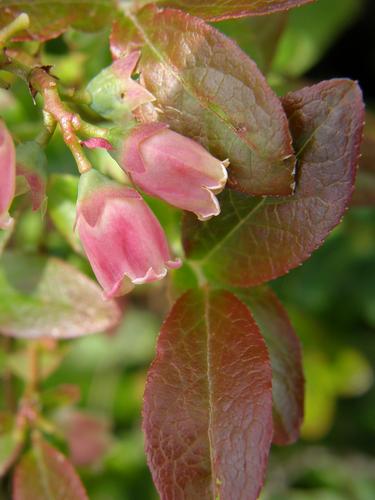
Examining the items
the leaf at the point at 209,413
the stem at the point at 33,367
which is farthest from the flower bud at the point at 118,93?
the stem at the point at 33,367

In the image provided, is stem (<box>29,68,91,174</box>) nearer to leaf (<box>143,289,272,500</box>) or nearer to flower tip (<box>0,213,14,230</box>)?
flower tip (<box>0,213,14,230</box>)

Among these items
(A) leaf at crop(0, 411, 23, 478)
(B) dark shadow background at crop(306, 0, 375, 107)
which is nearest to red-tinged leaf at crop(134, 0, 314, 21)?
(A) leaf at crop(0, 411, 23, 478)

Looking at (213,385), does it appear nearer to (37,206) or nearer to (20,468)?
(37,206)

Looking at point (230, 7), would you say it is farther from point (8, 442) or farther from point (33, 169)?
point (8, 442)

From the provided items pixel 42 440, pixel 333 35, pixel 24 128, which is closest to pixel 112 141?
pixel 24 128

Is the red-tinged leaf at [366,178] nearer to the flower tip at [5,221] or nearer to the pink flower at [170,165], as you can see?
the pink flower at [170,165]

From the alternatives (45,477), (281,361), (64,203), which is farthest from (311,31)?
(45,477)

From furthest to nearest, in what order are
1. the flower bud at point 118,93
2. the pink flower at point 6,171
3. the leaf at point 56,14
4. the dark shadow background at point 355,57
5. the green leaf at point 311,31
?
the dark shadow background at point 355,57, the green leaf at point 311,31, the leaf at point 56,14, the flower bud at point 118,93, the pink flower at point 6,171
